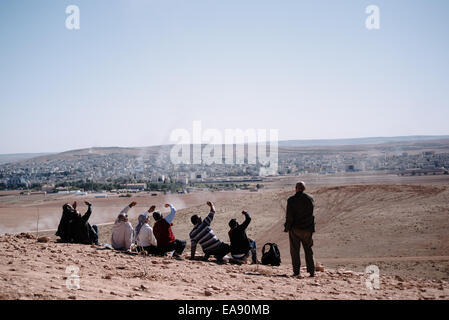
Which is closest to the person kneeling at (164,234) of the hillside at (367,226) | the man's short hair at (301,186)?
the man's short hair at (301,186)

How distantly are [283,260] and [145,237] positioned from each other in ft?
23.1

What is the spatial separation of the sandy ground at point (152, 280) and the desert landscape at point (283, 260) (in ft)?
0.05

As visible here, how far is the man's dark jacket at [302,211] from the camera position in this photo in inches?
311

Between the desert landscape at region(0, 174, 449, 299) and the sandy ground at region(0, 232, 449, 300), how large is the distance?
0.6 inches

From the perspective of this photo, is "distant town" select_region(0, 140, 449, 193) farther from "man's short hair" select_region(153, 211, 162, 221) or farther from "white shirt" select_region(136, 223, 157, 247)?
"man's short hair" select_region(153, 211, 162, 221)

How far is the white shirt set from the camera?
362 inches

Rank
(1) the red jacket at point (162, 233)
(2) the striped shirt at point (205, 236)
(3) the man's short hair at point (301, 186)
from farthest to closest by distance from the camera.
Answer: (2) the striped shirt at point (205, 236)
(1) the red jacket at point (162, 233)
(3) the man's short hair at point (301, 186)

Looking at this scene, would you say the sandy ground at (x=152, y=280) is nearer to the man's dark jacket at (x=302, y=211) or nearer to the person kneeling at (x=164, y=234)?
the person kneeling at (x=164, y=234)

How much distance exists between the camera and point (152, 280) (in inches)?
263

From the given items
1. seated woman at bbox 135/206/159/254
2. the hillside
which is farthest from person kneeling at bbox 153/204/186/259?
the hillside
